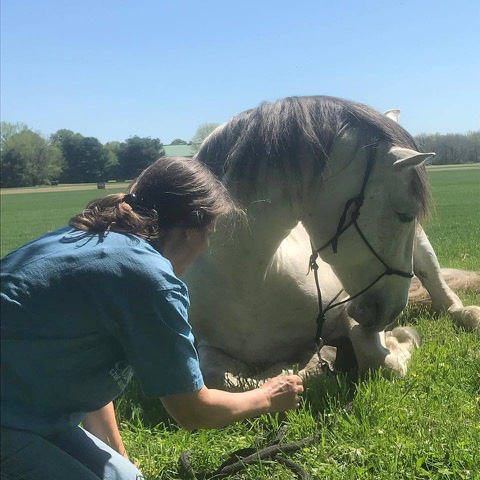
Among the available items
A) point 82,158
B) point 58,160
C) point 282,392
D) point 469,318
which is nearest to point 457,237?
point 469,318

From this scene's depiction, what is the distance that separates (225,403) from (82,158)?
79.1 m

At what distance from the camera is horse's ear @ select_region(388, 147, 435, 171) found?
3.01 m

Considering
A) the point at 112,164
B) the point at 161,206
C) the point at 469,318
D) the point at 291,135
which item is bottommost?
the point at 469,318

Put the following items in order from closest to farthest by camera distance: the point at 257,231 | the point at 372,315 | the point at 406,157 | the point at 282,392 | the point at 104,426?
the point at 282,392, the point at 104,426, the point at 406,157, the point at 257,231, the point at 372,315

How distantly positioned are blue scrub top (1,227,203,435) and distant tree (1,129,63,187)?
80245 millimetres

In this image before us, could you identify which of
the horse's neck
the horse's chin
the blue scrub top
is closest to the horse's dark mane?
the horse's neck

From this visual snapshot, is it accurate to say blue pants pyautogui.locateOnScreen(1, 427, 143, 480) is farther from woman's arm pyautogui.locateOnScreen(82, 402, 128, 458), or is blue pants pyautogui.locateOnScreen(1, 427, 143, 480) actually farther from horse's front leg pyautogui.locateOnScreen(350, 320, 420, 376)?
horse's front leg pyautogui.locateOnScreen(350, 320, 420, 376)

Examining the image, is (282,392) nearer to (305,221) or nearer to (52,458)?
(52,458)

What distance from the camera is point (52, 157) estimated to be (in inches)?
3091

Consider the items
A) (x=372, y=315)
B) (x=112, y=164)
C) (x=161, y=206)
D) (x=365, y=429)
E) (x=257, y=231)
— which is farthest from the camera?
(x=112, y=164)

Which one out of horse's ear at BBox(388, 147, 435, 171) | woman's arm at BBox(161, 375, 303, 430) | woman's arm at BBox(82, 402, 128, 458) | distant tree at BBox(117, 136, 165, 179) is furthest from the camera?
distant tree at BBox(117, 136, 165, 179)

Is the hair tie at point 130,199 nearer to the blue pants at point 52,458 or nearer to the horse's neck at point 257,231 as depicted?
Result: the blue pants at point 52,458

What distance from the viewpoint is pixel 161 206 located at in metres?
2.10

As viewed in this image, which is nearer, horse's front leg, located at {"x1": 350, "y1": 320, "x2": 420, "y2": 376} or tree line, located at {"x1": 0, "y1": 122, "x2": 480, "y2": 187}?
horse's front leg, located at {"x1": 350, "y1": 320, "x2": 420, "y2": 376}
